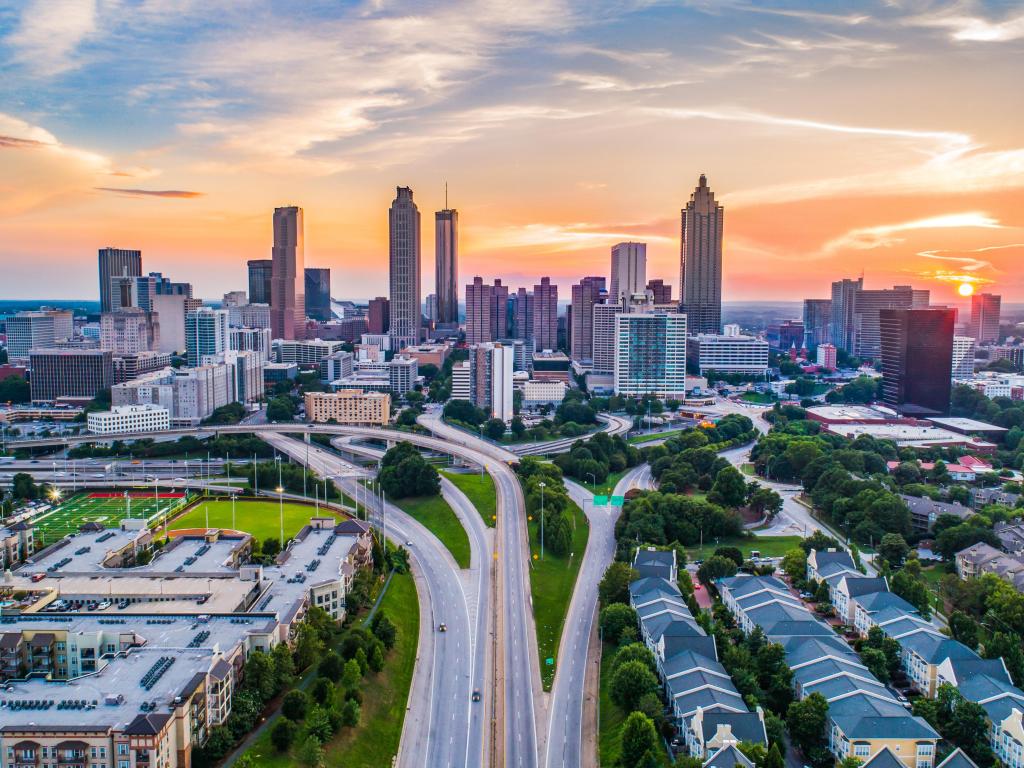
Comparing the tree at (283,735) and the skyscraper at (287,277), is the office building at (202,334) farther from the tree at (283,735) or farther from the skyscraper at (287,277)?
the tree at (283,735)

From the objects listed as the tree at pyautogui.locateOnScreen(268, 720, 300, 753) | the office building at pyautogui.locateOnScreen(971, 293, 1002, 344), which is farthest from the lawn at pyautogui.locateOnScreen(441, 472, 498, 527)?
the office building at pyautogui.locateOnScreen(971, 293, 1002, 344)

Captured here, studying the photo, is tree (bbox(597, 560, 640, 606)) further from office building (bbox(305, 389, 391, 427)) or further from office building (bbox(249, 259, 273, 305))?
office building (bbox(249, 259, 273, 305))

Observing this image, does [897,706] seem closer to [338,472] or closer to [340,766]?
[340,766]

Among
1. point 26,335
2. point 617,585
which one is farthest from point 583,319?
point 617,585

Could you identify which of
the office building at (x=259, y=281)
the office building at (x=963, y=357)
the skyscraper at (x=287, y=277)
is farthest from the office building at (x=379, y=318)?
the office building at (x=963, y=357)

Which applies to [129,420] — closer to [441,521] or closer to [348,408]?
[348,408]

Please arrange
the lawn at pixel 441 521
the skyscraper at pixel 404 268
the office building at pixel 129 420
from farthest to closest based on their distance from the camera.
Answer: the skyscraper at pixel 404 268 < the office building at pixel 129 420 < the lawn at pixel 441 521
